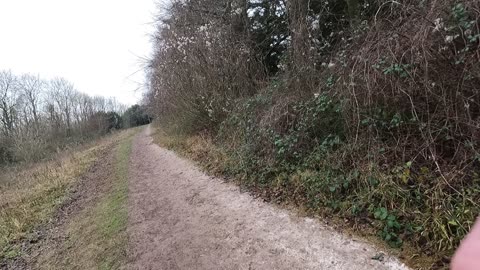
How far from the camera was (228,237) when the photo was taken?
13.7 ft

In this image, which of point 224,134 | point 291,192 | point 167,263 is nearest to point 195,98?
point 224,134

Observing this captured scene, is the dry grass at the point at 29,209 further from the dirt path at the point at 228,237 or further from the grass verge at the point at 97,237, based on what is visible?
the dirt path at the point at 228,237

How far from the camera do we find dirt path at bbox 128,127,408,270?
3.38 m

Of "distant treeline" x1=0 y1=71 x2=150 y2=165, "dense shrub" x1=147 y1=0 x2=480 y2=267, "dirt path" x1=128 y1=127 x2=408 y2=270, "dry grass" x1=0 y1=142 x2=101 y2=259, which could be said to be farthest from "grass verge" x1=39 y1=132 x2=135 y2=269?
"distant treeline" x1=0 y1=71 x2=150 y2=165

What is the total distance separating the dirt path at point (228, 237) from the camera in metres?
3.38

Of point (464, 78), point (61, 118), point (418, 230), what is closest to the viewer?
point (418, 230)

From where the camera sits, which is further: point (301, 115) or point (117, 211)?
point (117, 211)

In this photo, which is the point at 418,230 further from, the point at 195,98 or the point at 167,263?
the point at 195,98

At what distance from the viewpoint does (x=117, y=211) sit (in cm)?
621

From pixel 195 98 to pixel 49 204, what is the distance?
5696 millimetres

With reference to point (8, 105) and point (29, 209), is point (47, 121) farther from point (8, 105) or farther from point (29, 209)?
point (29, 209)

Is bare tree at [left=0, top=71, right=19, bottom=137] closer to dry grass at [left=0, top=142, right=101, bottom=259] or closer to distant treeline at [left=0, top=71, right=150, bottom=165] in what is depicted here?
distant treeline at [left=0, top=71, right=150, bottom=165]

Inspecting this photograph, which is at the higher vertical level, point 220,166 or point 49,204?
point 220,166

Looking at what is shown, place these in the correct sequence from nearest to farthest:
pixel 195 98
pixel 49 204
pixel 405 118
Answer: pixel 405 118 → pixel 49 204 → pixel 195 98
